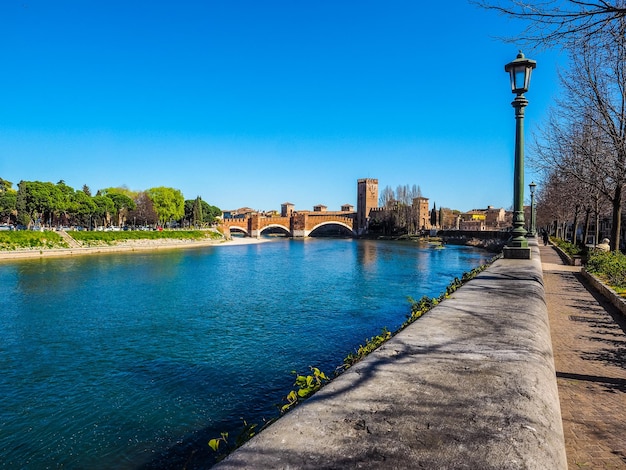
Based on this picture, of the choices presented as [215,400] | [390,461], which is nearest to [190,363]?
[215,400]

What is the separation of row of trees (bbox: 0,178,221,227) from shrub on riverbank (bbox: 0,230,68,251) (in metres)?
10.4

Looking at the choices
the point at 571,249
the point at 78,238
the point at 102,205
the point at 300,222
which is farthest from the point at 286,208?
the point at 571,249

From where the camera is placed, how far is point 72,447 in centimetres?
687

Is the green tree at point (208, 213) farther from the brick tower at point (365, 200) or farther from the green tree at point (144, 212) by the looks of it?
the brick tower at point (365, 200)

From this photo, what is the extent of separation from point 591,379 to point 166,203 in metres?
74.5

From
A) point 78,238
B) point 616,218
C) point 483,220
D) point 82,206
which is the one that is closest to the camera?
point 616,218

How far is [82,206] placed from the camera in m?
59.4

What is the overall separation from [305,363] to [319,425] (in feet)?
27.9

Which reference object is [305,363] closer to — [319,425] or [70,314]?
[319,425]

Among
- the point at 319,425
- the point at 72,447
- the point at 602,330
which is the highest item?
the point at 319,425

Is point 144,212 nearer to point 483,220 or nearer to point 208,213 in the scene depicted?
point 208,213

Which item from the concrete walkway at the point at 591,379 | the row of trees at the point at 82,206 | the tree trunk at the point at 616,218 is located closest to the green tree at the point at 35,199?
the row of trees at the point at 82,206

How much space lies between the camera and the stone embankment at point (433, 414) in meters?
1.67

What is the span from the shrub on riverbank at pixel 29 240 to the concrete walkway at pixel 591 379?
46.0 m
